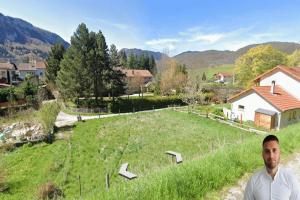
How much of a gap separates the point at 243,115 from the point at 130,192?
2570 cm

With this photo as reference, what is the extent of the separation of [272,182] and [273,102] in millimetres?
24144

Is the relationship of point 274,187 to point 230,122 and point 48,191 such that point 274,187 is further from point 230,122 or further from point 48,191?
point 230,122

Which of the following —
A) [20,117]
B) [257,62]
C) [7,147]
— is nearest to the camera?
[7,147]

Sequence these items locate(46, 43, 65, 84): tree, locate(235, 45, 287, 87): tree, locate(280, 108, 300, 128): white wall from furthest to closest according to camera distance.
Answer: locate(46, 43, 65, 84): tree, locate(235, 45, 287, 87): tree, locate(280, 108, 300, 128): white wall

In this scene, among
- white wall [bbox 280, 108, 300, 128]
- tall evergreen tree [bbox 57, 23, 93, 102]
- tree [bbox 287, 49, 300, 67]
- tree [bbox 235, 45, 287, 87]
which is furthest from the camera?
tree [bbox 287, 49, 300, 67]

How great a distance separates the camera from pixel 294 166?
A: 21.8 feet

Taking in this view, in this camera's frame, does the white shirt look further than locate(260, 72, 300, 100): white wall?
No

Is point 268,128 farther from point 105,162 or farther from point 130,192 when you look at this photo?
point 130,192

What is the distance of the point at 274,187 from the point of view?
262cm

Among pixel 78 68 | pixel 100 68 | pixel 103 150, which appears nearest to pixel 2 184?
pixel 103 150

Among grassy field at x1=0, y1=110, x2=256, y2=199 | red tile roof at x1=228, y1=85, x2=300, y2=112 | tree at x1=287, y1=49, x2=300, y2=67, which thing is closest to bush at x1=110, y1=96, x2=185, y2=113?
grassy field at x1=0, y1=110, x2=256, y2=199

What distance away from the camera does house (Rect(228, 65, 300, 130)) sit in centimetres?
2430

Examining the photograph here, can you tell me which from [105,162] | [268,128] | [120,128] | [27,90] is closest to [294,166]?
[105,162]

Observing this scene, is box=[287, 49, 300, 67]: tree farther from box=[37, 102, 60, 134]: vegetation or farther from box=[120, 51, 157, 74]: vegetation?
box=[37, 102, 60, 134]: vegetation
